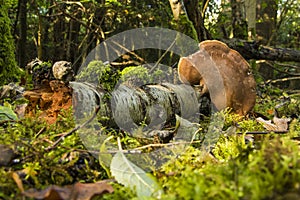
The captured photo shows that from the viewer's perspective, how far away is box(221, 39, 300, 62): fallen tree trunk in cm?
514

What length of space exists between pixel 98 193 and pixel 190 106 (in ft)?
6.01

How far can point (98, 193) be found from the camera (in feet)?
2.91

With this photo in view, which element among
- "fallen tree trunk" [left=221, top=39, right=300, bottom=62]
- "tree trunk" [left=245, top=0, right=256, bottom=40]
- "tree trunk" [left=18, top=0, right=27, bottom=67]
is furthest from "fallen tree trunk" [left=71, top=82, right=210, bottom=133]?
"tree trunk" [left=245, top=0, right=256, bottom=40]

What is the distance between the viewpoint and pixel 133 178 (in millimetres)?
1009

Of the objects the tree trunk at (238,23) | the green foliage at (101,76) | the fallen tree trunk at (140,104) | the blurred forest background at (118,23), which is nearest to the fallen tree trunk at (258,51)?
the blurred forest background at (118,23)

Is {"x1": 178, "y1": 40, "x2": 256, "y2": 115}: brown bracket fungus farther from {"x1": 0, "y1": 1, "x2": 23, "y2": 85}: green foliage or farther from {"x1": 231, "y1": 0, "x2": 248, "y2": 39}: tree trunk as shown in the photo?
{"x1": 231, "y1": 0, "x2": 248, "y2": 39}: tree trunk

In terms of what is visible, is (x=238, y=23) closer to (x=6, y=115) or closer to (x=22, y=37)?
(x=22, y=37)

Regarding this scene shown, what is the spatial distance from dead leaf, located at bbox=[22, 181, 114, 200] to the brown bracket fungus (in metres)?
1.96

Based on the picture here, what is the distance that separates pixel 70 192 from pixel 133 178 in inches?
8.3

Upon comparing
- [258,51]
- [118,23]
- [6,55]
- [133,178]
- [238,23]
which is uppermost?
[118,23]

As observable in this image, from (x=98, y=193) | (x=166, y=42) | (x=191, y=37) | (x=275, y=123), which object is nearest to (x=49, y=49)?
(x=166, y=42)

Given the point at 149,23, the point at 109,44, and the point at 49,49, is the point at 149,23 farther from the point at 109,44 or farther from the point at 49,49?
the point at 49,49

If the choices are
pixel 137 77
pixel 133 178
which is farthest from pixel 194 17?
pixel 133 178

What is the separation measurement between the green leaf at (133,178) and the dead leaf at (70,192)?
0.09 metres
